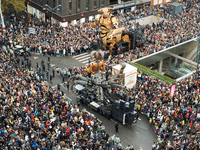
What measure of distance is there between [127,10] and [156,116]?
142ft

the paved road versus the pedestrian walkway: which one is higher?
the pedestrian walkway

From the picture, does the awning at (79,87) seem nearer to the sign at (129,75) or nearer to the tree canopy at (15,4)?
the sign at (129,75)

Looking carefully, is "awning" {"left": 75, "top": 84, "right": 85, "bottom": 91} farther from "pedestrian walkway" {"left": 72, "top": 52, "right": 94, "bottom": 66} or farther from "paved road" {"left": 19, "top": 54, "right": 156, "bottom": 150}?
"pedestrian walkway" {"left": 72, "top": 52, "right": 94, "bottom": 66}

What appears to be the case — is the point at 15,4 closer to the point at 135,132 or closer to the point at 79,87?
the point at 79,87

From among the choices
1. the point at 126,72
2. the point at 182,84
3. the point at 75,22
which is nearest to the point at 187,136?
the point at 182,84

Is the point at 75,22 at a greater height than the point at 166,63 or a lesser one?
greater

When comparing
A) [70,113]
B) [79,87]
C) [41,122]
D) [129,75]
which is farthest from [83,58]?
[41,122]

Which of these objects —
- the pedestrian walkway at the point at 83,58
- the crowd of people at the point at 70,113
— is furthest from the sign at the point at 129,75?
the pedestrian walkway at the point at 83,58

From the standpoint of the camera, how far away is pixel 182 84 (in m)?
37.5

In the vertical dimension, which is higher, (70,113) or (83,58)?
(70,113)

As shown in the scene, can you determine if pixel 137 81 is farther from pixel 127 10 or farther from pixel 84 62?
pixel 127 10

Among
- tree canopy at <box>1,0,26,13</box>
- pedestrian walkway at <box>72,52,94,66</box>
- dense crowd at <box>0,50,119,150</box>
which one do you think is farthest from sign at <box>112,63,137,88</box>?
tree canopy at <box>1,0,26,13</box>

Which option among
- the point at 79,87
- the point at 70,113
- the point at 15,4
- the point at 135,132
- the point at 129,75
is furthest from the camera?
the point at 15,4

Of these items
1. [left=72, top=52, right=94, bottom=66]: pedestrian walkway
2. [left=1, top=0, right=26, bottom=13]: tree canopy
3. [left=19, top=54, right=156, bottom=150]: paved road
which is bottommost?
[left=19, top=54, right=156, bottom=150]: paved road
